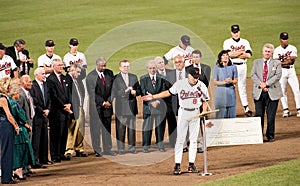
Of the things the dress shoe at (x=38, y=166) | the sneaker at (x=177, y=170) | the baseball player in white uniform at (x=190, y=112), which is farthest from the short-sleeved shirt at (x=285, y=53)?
the dress shoe at (x=38, y=166)

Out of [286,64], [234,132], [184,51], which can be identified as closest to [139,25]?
[286,64]

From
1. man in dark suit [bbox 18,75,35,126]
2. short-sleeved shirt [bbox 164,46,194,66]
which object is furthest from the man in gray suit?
man in dark suit [bbox 18,75,35,126]

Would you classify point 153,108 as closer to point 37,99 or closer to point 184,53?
point 184,53

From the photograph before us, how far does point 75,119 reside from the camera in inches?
632

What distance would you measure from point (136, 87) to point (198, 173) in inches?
113

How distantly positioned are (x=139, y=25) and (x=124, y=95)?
15063 millimetres

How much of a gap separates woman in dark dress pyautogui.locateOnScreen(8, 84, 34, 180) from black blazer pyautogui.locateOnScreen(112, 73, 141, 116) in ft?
9.34

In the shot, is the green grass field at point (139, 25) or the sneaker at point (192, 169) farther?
the green grass field at point (139, 25)

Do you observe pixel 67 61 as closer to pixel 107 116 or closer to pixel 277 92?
pixel 107 116

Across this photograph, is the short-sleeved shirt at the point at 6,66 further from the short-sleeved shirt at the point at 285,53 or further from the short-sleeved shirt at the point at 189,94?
the short-sleeved shirt at the point at 285,53

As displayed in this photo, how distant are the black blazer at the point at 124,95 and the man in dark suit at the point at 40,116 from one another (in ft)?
5.14

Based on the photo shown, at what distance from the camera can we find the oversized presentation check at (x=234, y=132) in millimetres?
15015

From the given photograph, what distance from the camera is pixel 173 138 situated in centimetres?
1672

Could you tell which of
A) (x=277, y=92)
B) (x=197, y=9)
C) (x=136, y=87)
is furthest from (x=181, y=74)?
(x=197, y=9)
